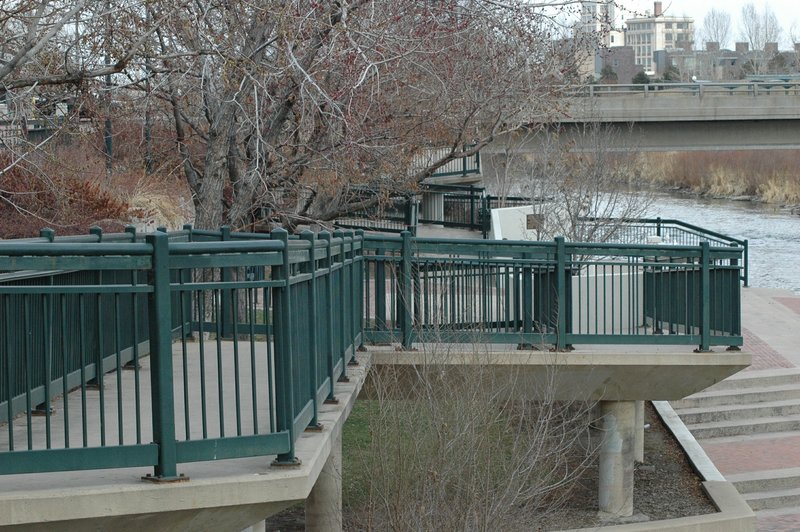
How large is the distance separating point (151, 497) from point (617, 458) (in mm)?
8959

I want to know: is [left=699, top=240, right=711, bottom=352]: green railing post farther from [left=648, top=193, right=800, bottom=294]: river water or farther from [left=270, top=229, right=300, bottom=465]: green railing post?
[left=648, top=193, right=800, bottom=294]: river water

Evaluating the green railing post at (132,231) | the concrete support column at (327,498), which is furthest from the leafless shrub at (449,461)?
the green railing post at (132,231)

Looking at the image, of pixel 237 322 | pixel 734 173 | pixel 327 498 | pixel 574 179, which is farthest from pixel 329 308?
pixel 734 173

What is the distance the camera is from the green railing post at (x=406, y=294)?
1100 cm

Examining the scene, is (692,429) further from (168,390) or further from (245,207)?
(168,390)

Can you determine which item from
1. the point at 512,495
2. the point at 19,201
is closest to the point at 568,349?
the point at 512,495

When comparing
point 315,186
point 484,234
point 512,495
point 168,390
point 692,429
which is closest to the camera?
point 168,390

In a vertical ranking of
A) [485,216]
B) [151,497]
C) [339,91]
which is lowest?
[151,497]

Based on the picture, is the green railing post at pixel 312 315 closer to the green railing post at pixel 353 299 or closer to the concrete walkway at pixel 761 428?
the green railing post at pixel 353 299

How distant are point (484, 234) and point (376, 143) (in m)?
14.7

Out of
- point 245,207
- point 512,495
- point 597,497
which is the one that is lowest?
point 597,497

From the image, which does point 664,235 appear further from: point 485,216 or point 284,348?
point 284,348

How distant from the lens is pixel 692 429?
1705 centimetres

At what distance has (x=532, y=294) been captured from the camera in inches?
462
